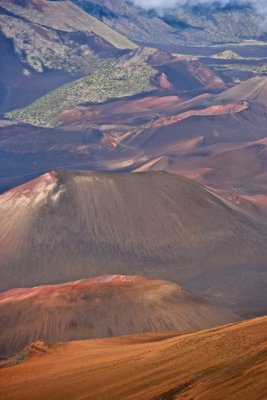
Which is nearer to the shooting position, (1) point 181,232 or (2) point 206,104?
(1) point 181,232

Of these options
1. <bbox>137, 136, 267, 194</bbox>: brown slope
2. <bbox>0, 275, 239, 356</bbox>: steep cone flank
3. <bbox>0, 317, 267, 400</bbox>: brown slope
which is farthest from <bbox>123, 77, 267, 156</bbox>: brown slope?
<bbox>0, 317, 267, 400</bbox>: brown slope

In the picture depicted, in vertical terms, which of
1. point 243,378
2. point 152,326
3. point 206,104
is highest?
point 206,104

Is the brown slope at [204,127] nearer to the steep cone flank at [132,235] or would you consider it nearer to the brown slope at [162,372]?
the steep cone flank at [132,235]

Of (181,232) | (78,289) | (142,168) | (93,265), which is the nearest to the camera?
(78,289)

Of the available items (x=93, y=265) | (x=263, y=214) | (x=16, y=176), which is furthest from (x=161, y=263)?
(x=16, y=176)

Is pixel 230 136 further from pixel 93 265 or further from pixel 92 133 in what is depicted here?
pixel 93 265

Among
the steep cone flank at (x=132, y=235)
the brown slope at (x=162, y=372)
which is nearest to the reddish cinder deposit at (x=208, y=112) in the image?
the steep cone flank at (x=132, y=235)
